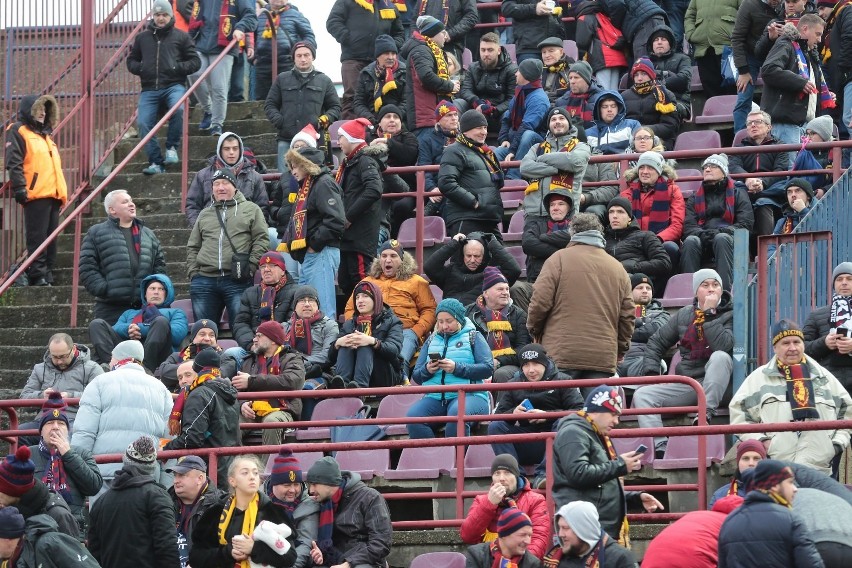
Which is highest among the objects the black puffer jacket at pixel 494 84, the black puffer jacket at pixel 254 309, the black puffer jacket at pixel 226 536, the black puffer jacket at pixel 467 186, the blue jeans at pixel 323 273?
the black puffer jacket at pixel 494 84

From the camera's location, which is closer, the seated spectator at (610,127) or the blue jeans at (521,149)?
the seated spectator at (610,127)

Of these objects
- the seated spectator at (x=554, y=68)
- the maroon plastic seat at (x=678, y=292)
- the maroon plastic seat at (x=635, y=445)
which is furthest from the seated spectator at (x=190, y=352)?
the seated spectator at (x=554, y=68)

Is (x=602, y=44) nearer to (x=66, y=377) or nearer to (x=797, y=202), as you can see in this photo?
(x=797, y=202)

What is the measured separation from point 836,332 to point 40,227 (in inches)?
335

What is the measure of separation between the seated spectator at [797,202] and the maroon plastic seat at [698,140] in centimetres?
240

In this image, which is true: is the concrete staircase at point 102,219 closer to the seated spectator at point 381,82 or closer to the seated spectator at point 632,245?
the seated spectator at point 381,82

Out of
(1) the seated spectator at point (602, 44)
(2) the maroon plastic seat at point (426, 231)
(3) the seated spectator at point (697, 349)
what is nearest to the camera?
(3) the seated spectator at point (697, 349)

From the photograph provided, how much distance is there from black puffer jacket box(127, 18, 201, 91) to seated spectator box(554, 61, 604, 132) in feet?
13.2

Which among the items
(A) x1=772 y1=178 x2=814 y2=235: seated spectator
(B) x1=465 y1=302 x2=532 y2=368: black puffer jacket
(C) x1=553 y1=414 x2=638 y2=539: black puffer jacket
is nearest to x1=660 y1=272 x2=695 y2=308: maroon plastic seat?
(A) x1=772 y1=178 x2=814 y2=235: seated spectator

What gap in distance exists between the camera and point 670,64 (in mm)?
21469

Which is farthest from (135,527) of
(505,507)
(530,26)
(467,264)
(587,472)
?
(530,26)

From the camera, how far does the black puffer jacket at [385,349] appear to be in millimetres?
16562

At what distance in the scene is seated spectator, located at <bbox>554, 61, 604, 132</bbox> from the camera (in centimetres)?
2014

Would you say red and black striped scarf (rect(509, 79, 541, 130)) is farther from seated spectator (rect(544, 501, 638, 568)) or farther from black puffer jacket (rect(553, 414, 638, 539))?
seated spectator (rect(544, 501, 638, 568))
